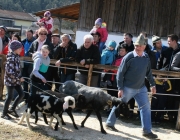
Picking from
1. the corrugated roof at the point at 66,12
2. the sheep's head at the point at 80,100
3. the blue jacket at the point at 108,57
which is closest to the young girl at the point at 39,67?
the sheep's head at the point at 80,100

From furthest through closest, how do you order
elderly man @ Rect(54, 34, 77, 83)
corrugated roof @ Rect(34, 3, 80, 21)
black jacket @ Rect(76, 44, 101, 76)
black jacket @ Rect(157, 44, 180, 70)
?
corrugated roof @ Rect(34, 3, 80, 21) → elderly man @ Rect(54, 34, 77, 83) → black jacket @ Rect(76, 44, 101, 76) → black jacket @ Rect(157, 44, 180, 70)

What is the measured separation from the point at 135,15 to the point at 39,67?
8.22 metres

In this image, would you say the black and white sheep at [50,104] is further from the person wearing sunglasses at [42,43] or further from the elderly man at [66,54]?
the person wearing sunglasses at [42,43]

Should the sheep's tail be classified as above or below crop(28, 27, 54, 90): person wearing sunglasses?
below

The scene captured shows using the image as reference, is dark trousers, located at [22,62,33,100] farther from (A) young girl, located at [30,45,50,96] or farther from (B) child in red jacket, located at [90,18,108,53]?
(B) child in red jacket, located at [90,18,108,53]

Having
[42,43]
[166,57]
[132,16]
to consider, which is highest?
[132,16]

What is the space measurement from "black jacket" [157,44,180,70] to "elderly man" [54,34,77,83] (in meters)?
2.07

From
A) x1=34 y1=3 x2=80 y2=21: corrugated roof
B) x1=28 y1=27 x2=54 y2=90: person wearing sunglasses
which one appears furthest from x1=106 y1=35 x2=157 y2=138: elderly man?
x1=34 y1=3 x2=80 y2=21: corrugated roof

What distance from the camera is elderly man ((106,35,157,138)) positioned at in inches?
220

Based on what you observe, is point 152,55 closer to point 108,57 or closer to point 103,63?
point 108,57

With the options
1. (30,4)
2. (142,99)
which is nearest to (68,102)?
(142,99)

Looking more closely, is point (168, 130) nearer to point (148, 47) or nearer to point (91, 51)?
point (148, 47)

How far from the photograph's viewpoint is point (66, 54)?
24.3ft

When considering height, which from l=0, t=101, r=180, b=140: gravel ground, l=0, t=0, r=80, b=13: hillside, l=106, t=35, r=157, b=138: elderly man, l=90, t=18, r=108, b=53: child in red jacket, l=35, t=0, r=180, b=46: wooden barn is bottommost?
l=0, t=101, r=180, b=140: gravel ground
